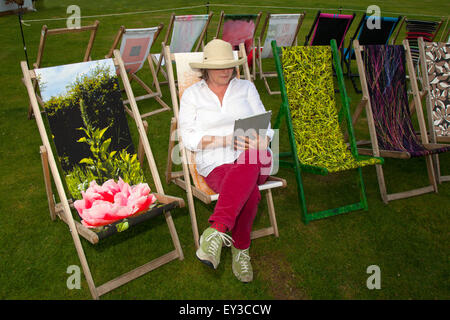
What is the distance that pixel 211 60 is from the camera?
272 cm

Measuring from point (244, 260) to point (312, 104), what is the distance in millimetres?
1662

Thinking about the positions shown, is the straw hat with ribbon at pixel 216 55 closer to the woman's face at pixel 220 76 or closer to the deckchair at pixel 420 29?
the woman's face at pixel 220 76

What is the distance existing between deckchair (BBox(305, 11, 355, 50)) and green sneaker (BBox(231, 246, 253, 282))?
4375 millimetres

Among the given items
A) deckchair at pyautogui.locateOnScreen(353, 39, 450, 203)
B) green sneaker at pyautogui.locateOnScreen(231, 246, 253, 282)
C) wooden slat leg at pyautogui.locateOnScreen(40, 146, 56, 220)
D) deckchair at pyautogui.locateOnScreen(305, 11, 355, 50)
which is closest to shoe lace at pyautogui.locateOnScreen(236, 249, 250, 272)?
green sneaker at pyautogui.locateOnScreen(231, 246, 253, 282)

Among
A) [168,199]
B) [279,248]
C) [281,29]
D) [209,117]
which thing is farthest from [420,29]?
[168,199]

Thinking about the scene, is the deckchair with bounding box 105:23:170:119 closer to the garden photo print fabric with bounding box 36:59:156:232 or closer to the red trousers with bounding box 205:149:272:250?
the garden photo print fabric with bounding box 36:59:156:232

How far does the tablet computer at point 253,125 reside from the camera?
2391mm

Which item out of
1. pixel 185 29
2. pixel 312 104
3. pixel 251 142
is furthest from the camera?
pixel 185 29

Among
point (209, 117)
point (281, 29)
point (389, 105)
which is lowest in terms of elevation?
point (389, 105)

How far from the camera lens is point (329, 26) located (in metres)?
5.88

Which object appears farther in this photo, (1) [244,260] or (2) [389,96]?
(2) [389,96]

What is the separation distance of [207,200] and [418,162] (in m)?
2.97

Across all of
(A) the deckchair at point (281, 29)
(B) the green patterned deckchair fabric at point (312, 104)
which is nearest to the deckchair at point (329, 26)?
(A) the deckchair at point (281, 29)

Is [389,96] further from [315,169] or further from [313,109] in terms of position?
[315,169]
